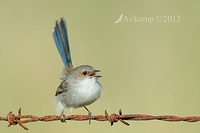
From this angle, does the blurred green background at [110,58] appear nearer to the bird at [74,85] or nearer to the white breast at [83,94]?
the bird at [74,85]

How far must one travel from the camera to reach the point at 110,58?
7609 mm

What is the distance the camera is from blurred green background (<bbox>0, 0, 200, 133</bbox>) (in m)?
6.39

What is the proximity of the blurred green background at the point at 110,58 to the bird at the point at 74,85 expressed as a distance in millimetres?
1029

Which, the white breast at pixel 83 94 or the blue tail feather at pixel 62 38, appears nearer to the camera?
the white breast at pixel 83 94

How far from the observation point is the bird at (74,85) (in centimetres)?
479

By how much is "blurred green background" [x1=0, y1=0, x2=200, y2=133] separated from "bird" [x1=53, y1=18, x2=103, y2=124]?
1.03 meters

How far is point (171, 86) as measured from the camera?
6.91 m

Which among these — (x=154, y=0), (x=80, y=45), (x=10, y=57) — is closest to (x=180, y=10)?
(x=154, y=0)

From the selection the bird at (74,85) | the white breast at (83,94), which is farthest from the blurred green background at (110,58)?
the white breast at (83,94)

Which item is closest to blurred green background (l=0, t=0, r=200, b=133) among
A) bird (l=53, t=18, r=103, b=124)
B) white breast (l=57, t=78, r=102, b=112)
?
bird (l=53, t=18, r=103, b=124)

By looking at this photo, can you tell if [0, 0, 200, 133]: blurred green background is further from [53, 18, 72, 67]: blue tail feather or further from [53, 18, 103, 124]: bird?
[53, 18, 72, 67]: blue tail feather

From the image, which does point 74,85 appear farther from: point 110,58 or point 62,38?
point 110,58

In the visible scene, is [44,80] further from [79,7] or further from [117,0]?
[117,0]

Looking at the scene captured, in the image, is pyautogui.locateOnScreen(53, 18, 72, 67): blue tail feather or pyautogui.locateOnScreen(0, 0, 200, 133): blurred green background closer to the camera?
pyautogui.locateOnScreen(53, 18, 72, 67): blue tail feather
